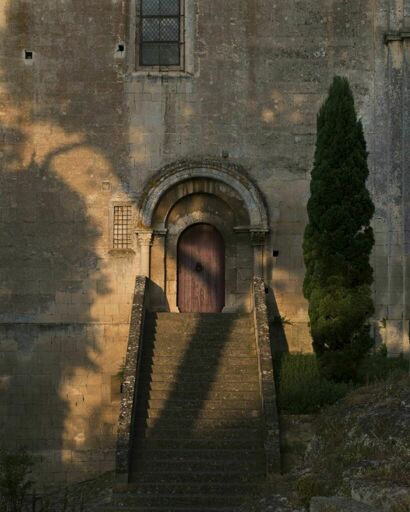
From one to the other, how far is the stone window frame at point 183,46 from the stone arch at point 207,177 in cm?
202

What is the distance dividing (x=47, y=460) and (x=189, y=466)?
17.6 feet

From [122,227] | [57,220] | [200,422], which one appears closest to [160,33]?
[122,227]

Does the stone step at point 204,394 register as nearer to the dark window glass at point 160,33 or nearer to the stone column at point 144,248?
the stone column at point 144,248

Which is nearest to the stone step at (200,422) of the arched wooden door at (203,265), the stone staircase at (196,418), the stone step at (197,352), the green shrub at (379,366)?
the stone staircase at (196,418)

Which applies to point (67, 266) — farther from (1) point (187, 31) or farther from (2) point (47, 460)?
(1) point (187, 31)

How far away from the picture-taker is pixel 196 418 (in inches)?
687

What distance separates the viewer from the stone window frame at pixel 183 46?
21.8m

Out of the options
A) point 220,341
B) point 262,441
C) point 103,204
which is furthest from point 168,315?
point 262,441

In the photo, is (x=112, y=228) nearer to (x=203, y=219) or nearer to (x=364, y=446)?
(x=203, y=219)

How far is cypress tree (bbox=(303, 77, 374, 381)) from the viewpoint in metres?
18.6

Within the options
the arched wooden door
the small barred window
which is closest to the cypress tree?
the arched wooden door

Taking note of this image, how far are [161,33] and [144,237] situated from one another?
4491mm

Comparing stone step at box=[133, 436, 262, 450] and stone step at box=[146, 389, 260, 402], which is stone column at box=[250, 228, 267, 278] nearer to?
stone step at box=[146, 389, 260, 402]

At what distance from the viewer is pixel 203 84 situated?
21.8 m
